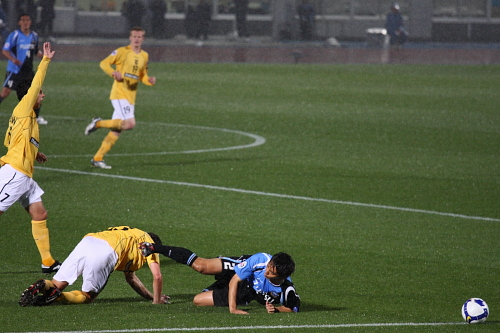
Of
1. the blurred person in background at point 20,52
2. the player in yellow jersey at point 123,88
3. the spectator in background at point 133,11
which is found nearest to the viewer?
the player in yellow jersey at point 123,88

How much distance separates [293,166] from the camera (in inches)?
578

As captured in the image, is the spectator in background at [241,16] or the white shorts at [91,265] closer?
the white shorts at [91,265]

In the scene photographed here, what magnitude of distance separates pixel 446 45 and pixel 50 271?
3879 cm

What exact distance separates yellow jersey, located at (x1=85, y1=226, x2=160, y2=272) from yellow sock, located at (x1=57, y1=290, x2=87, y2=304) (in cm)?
38

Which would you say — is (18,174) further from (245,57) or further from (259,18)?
(259,18)

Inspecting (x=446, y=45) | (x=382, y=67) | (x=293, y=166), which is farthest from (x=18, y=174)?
(x=446, y=45)

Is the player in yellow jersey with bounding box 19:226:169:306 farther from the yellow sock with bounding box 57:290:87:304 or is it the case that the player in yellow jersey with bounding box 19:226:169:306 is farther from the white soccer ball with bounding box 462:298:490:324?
the white soccer ball with bounding box 462:298:490:324

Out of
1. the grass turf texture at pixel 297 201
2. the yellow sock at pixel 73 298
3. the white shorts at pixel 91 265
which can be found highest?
the white shorts at pixel 91 265

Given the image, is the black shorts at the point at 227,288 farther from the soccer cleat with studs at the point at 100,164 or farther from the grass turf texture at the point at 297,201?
the soccer cleat with studs at the point at 100,164

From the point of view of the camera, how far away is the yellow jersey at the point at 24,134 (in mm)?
7789

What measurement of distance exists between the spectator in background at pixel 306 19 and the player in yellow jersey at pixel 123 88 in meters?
28.7

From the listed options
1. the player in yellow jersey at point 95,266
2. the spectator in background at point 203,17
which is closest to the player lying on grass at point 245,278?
the player in yellow jersey at point 95,266

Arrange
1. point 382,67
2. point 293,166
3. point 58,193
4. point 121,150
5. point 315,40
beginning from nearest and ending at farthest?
point 58,193 → point 293,166 → point 121,150 → point 382,67 → point 315,40

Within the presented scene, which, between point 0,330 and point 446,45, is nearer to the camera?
point 0,330
